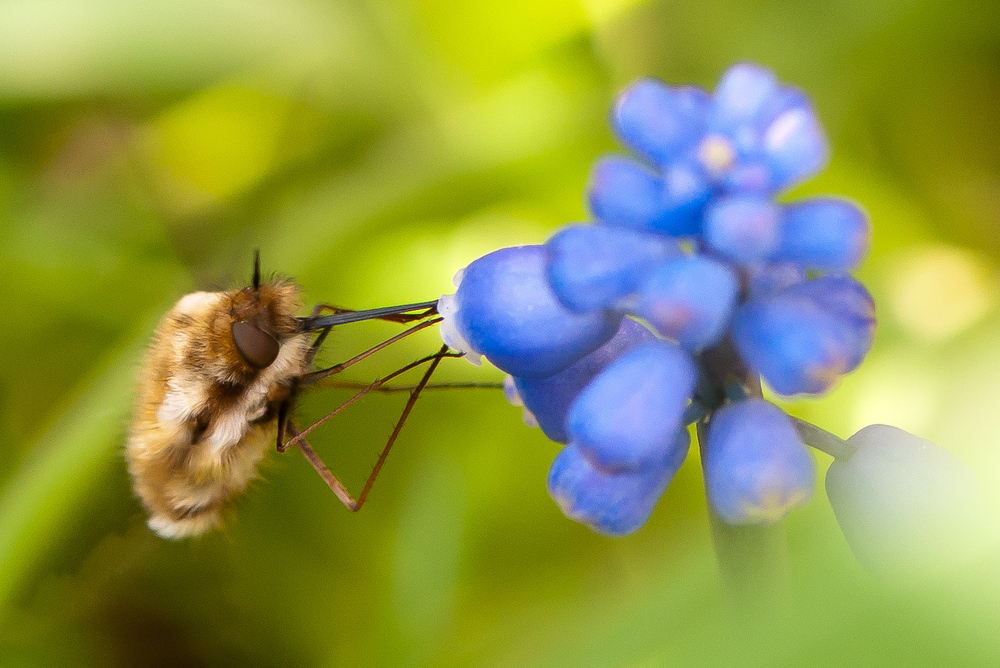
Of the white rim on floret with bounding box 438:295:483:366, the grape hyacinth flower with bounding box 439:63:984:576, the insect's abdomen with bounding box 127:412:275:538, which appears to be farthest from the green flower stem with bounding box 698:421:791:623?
the insect's abdomen with bounding box 127:412:275:538

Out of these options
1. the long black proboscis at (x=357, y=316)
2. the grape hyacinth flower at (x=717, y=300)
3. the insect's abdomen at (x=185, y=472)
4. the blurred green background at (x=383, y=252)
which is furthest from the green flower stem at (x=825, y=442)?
the insect's abdomen at (x=185, y=472)

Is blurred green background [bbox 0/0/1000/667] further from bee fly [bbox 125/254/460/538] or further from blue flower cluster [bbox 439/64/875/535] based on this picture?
blue flower cluster [bbox 439/64/875/535]

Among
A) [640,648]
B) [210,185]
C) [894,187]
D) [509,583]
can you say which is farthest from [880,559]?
[210,185]

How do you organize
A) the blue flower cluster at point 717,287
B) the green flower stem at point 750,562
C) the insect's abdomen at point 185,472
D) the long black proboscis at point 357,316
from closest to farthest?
the blue flower cluster at point 717,287 < the green flower stem at point 750,562 < the long black proboscis at point 357,316 < the insect's abdomen at point 185,472

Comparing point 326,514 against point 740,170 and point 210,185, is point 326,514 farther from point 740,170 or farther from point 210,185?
point 740,170

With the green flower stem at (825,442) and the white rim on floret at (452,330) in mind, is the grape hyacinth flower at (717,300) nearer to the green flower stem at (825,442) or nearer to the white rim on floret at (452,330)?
the green flower stem at (825,442)

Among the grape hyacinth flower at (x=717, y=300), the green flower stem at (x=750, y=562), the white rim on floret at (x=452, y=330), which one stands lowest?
the green flower stem at (x=750, y=562)

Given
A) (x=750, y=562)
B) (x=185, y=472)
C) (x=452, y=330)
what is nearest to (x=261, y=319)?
(x=185, y=472)
